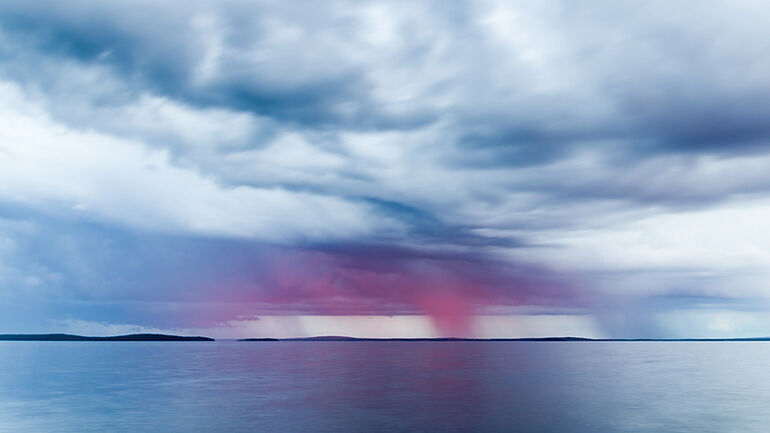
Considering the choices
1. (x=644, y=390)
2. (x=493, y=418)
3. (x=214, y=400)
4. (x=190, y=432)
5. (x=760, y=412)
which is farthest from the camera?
(x=644, y=390)

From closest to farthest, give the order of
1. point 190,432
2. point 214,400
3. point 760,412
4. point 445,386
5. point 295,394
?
1. point 190,432
2. point 760,412
3. point 214,400
4. point 295,394
5. point 445,386

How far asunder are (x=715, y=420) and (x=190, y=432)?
150ft

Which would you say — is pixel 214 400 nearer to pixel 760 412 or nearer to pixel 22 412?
pixel 22 412

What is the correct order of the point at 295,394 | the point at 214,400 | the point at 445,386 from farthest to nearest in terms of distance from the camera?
the point at 445,386 < the point at 295,394 < the point at 214,400

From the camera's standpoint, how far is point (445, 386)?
272 feet

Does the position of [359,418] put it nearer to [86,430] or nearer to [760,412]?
[86,430]

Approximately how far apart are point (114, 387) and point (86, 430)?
38.1 meters

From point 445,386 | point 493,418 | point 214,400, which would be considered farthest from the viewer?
point 445,386

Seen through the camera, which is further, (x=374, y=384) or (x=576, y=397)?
(x=374, y=384)

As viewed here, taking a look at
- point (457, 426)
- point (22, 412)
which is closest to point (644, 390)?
point (457, 426)

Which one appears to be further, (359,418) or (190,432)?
(359,418)

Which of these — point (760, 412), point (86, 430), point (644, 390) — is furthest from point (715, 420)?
point (86, 430)

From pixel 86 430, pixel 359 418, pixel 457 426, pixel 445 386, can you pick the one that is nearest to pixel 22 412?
pixel 86 430

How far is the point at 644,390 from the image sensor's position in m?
77.9
